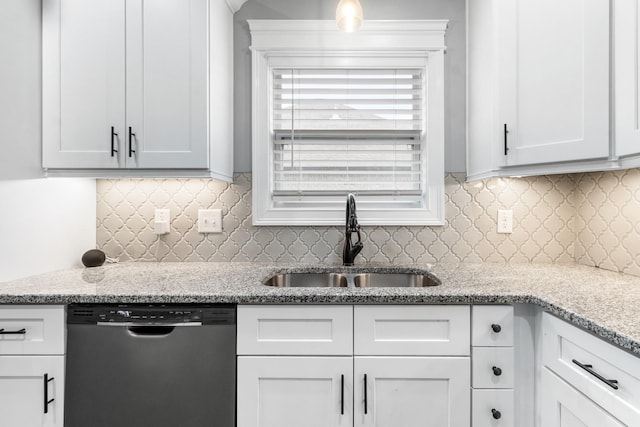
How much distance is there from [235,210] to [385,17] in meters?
1.38

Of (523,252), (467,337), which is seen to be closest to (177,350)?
(467,337)

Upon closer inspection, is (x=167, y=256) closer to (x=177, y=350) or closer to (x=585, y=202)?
(x=177, y=350)

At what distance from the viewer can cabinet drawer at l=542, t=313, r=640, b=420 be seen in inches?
35.6

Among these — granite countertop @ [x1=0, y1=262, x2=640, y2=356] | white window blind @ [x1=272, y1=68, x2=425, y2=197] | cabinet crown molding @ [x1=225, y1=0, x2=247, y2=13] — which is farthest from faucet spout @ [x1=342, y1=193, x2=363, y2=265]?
cabinet crown molding @ [x1=225, y1=0, x2=247, y2=13]

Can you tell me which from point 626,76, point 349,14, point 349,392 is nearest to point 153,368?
point 349,392

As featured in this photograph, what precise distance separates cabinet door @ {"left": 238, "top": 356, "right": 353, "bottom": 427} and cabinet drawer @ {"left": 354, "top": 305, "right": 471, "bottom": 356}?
0.40 ft

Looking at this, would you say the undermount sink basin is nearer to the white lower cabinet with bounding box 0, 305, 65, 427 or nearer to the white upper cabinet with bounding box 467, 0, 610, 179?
the white upper cabinet with bounding box 467, 0, 610, 179

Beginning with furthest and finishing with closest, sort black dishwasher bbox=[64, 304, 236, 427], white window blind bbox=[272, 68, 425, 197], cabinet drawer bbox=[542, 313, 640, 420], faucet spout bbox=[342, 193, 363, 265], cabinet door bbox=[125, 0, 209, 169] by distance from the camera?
1. white window blind bbox=[272, 68, 425, 197]
2. faucet spout bbox=[342, 193, 363, 265]
3. cabinet door bbox=[125, 0, 209, 169]
4. black dishwasher bbox=[64, 304, 236, 427]
5. cabinet drawer bbox=[542, 313, 640, 420]

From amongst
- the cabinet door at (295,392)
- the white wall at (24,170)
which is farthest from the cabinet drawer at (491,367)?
the white wall at (24,170)

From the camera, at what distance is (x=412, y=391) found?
1326 mm

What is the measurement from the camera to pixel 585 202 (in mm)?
1935

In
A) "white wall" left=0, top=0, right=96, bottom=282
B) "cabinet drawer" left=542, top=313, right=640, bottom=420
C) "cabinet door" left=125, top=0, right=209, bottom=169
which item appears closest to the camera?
"cabinet drawer" left=542, top=313, right=640, bottom=420

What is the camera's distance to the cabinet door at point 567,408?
0.99 metres

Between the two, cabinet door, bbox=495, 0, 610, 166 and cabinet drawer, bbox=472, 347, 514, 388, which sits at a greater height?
cabinet door, bbox=495, 0, 610, 166
